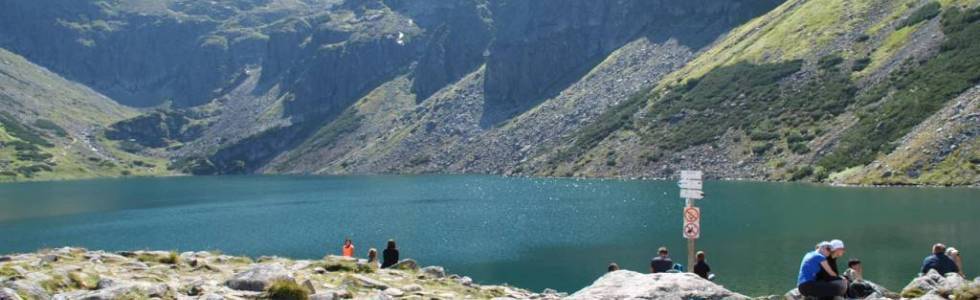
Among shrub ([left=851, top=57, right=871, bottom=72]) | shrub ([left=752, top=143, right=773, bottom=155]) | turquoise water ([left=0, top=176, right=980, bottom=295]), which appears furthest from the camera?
shrub ([left=851, top=57, right=871, bottom=72])

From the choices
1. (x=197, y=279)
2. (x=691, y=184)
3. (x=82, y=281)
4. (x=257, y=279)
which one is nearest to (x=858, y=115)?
(x=691, y=184)

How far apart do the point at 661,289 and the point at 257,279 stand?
450 inches

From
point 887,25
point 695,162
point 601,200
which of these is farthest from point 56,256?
point 887,25

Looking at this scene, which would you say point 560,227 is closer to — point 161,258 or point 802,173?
point 161,258

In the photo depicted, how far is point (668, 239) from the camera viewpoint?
78562 millimetres

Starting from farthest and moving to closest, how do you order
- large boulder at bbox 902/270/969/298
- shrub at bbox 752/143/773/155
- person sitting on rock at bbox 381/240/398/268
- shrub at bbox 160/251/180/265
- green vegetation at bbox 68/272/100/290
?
shrub at bbox 752/143/773/155, person sitting on rock at bbox 381/240/398/268, shrub at bbox 160/251/180/265, green vegetation at bbox 68/272/100/290, large boulder at bbox 902/270/969/298

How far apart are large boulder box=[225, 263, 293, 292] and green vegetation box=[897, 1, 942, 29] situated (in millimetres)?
184775

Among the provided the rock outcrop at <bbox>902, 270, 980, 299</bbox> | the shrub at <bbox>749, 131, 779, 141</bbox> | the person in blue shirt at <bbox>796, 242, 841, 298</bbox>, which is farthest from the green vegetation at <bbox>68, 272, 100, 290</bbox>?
the shrub at <bbox>749, 131, 779, 141</bbox>

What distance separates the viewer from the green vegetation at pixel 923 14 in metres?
178

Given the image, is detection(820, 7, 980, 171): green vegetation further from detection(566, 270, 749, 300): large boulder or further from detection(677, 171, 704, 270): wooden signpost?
detection(566, 270, 749, 300): large boulder

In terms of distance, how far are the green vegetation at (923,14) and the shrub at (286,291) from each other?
186m

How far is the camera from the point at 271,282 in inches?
924

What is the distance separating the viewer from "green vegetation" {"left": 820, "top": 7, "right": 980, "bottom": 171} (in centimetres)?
13912

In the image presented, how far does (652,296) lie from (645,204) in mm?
100838
